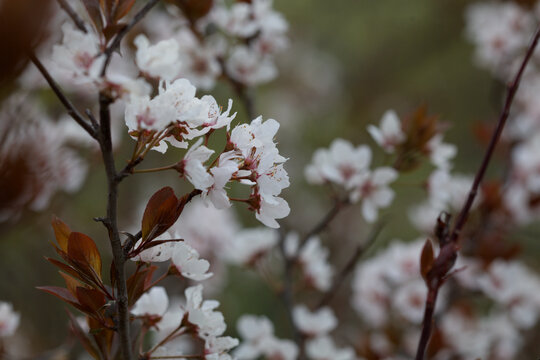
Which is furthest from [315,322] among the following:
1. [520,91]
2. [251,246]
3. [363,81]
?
[363,81]

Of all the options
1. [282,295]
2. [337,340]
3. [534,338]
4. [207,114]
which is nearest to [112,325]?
[207,114]

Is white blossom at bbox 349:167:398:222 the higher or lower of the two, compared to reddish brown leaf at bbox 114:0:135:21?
higher

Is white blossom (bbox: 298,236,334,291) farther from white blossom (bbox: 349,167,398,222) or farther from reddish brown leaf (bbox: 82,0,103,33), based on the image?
reddish brown leaf (bbox: 82,0,103,33)

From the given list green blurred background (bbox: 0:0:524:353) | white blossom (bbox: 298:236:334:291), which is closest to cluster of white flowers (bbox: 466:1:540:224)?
white blossom (bbox: 298:236:334:291)

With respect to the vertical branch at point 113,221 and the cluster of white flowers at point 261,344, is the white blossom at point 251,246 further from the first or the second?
the vertical branch at point 113,221

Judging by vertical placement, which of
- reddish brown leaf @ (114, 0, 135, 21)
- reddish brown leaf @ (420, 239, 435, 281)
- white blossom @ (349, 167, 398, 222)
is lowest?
reddish brown leaf @ (420, 239, 435, 281)

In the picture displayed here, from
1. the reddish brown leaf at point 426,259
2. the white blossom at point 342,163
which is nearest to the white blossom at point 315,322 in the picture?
the white blossom at point 342,163

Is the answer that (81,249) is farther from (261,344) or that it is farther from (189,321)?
(261,344)

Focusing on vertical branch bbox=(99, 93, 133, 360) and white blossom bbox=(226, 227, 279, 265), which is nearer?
vertical branch bbox=(99, 93, 133, 360)

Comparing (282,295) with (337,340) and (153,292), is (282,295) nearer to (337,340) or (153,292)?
(153,292)
